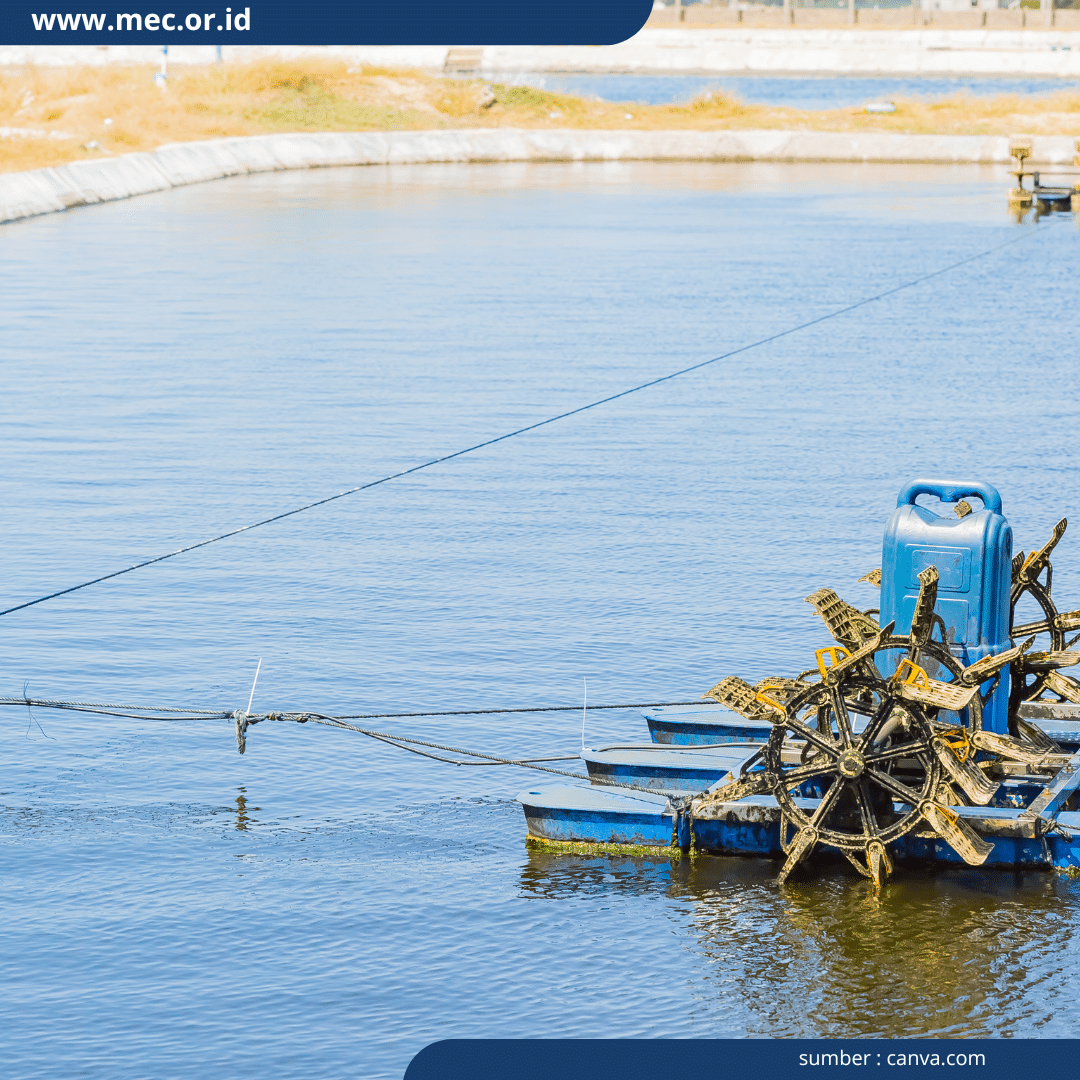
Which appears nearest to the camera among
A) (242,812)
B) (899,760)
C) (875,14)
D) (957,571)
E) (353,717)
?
(899,760)

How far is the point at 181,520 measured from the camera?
69.9 feet

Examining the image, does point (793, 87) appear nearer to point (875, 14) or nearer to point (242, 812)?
point (875, 14)

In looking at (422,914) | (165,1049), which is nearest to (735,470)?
(422,914)

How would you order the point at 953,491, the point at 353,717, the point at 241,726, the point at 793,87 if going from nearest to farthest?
the point at 953,491 < the point at 241,726 < the point at 353,717 < the point at 793,87

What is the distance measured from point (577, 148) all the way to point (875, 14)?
73.8 metres

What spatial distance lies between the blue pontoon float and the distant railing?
136m

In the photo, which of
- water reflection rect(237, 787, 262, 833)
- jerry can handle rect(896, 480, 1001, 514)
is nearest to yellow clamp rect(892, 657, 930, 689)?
jerry can handle rect(896, 480, 1001, 514)

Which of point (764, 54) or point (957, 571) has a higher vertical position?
point (764, 54)

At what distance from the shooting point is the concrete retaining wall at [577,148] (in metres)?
73.4

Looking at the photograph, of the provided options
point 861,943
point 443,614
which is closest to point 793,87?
point 443,614

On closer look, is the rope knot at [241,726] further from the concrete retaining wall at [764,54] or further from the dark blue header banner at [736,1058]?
the concrete retaining wall at [764,54]

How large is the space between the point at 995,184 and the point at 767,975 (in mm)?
61980

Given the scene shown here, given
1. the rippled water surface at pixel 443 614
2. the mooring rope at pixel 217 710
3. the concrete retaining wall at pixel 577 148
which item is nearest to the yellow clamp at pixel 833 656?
the rippled water surface at pixel 443 614

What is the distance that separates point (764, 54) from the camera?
14212 centimetres
